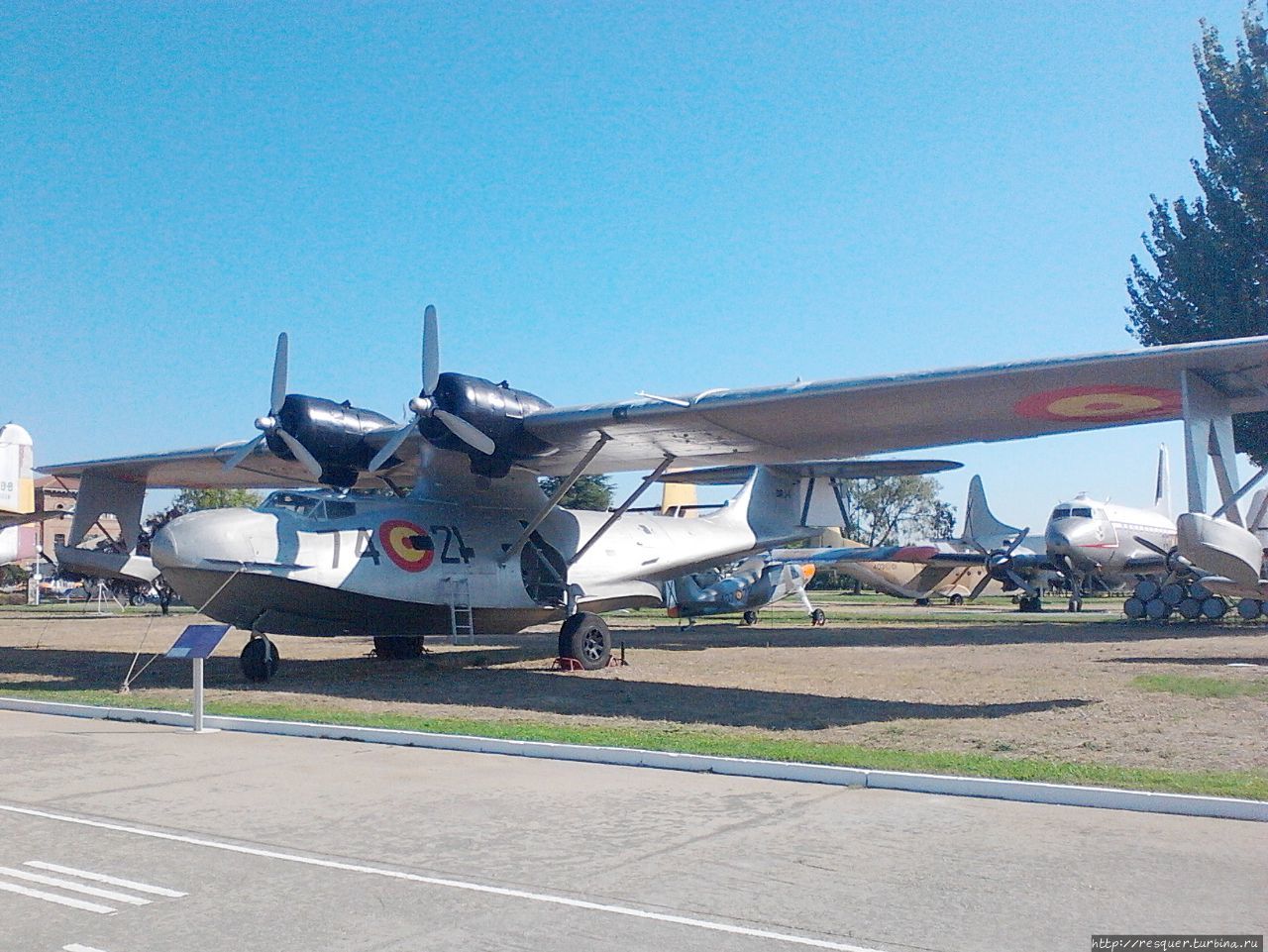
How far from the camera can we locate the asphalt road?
4.40m

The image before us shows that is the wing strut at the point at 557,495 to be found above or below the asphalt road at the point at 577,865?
above

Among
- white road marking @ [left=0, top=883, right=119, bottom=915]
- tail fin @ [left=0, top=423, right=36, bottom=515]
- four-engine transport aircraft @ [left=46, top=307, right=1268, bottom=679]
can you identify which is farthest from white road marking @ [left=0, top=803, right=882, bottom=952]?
tail fin @ [left=0, top=423, right=36, bottom=515]

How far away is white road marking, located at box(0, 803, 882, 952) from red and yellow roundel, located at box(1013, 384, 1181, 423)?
9.36 meters

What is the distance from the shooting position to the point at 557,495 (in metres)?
16.0

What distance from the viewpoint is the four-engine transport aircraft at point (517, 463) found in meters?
12.4

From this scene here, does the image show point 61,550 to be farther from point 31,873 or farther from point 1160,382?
point 1160,382

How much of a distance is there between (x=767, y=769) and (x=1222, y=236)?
111 ft

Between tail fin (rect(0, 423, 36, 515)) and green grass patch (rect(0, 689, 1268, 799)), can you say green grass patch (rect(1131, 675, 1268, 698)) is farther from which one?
tail fin (rect(0, 423, 36, 515))

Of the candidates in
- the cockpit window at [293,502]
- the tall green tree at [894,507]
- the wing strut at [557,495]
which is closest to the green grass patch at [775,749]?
the cockpit window at [293,502]

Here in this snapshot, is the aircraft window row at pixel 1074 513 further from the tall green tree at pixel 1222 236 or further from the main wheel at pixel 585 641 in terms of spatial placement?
the main wheel at pixel 585 641

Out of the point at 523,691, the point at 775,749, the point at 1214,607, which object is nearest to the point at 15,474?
Result: the point at 523,691

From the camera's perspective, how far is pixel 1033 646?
2059cm

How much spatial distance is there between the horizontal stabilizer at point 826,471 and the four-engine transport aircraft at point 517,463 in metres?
3.00

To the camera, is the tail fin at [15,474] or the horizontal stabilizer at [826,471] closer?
the horizontal stabilizer at [826,471]
